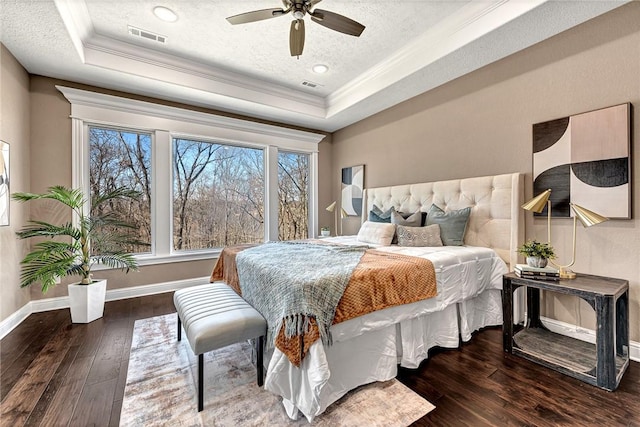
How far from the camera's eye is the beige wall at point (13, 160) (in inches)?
98.0

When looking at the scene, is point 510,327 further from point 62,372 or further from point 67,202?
point 67,202

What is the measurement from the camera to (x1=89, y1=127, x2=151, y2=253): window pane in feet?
11.3

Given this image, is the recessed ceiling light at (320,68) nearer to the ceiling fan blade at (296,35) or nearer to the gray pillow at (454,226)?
the ceiling fan blade at (296,35)

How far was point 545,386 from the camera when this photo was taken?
1.74 m

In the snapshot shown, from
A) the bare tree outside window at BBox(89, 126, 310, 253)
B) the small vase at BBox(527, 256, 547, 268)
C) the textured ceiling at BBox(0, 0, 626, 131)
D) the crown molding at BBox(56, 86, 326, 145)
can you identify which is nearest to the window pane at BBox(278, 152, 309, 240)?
the bare tree outside window at BBox(89, 126, 310, 253)

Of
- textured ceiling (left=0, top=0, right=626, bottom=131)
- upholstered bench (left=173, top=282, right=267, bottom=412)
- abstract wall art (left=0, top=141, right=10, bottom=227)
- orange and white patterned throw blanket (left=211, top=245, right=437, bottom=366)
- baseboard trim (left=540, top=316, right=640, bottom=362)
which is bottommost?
baseboard trim (left=540, top=316, right=640, bottom=362)

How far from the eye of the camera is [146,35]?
2.79 m

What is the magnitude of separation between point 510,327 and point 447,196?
152 cm

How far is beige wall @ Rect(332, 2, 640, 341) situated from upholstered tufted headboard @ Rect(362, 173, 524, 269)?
6.0 inches

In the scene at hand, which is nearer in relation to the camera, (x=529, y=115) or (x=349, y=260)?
(x=349, y=260)

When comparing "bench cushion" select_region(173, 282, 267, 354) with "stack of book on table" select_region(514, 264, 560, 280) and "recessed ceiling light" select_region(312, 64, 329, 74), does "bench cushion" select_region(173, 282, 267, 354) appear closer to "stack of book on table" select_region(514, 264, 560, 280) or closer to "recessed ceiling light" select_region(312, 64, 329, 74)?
"stack of book on table" select_region(514, 264, 560, 280)

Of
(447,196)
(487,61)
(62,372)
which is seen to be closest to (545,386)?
(447,196)

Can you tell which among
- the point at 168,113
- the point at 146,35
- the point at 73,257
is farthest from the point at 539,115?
the point at 73,257

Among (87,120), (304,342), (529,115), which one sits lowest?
(304,342)
